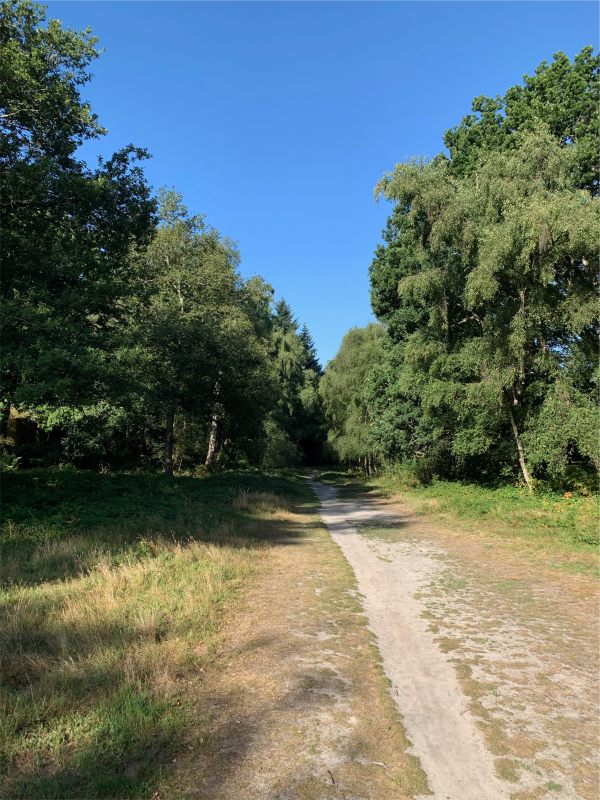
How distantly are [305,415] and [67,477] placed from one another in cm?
4519

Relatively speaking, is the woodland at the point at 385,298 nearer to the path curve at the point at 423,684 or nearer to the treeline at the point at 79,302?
the treeline at the point at 79,302

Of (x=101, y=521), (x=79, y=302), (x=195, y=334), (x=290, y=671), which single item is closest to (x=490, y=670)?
(x=290, y=671)

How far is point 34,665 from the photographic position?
4.74m

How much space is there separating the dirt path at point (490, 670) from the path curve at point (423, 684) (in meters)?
0.01

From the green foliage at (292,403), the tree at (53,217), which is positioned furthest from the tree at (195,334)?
the green foliage at (292,403)

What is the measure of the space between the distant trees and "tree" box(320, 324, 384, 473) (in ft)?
33.3

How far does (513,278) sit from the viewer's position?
16.3 meters

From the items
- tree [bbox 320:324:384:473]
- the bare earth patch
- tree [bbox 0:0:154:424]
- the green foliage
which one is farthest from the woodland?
the green foliage

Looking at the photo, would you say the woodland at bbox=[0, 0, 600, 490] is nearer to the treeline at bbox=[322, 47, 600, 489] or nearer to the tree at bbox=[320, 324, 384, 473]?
the treeline at bbox=[322, 47, 600, 489]

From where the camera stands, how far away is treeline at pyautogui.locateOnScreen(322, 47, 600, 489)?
15273 millimetres

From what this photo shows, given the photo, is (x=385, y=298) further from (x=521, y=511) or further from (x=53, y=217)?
(x=53, y=217)

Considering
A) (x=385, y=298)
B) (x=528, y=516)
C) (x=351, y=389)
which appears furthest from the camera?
(x=351, y=389)

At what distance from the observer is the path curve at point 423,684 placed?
3383 mm

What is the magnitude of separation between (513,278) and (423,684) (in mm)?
14690
